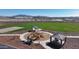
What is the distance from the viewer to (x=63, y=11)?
68.8 inches

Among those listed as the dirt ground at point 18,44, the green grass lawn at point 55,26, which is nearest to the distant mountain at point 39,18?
the green grass lawn at point 55,26

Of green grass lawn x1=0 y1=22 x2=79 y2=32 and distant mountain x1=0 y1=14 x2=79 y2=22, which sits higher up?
distant mountain x1=0 y1=14 x2=79 y2=22

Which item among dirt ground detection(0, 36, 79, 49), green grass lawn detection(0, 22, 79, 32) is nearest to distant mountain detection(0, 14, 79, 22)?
green grass lawn detection(0, 22, 79, 32)

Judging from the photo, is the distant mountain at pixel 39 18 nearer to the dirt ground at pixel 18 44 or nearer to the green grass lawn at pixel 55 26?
the green grass lawn at pixel 55 26

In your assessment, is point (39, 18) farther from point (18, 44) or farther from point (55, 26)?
point (18, 44)

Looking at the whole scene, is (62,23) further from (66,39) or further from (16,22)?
(16,22)

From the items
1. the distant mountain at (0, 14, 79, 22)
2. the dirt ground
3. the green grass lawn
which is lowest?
the dirt ground

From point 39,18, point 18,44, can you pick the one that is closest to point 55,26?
point 39,18

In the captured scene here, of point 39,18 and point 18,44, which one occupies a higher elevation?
point 39,18

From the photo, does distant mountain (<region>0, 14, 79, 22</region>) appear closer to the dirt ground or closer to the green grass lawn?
the green grass lawn
